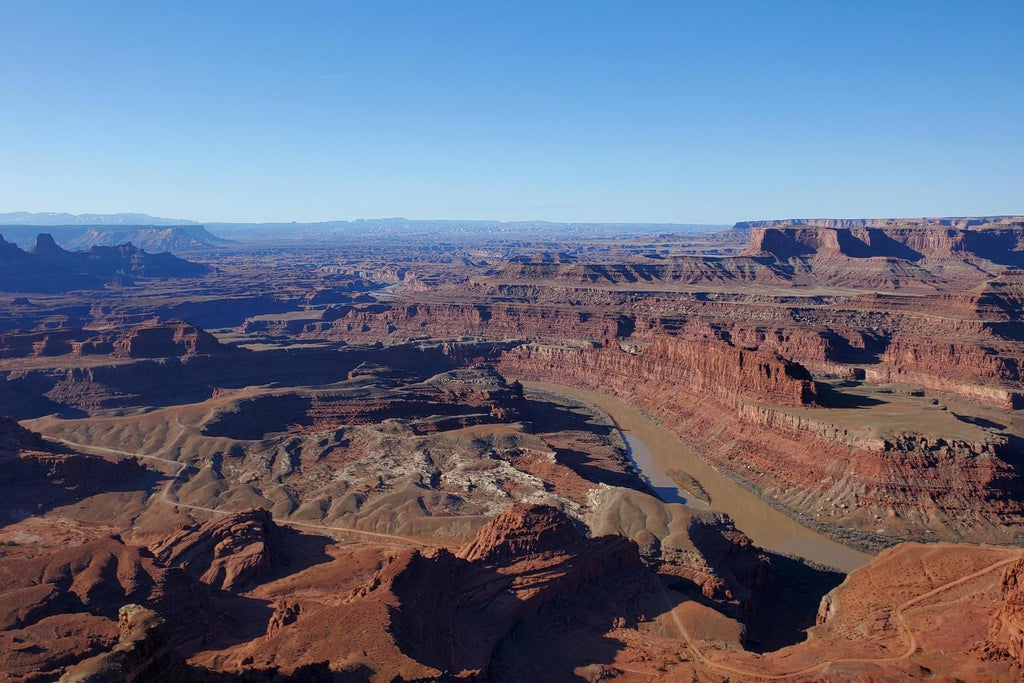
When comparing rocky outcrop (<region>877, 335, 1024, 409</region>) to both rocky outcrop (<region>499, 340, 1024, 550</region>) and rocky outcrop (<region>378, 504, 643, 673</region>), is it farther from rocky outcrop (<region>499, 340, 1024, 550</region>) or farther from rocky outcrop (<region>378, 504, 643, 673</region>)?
rocky outcrop (<region>378, 504, 643, 673</region>)

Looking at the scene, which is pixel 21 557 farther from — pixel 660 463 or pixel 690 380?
pixel 690 380

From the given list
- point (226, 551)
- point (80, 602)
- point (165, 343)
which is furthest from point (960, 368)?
point (165, 343)

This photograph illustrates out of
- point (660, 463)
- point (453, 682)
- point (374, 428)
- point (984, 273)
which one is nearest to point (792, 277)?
point (984, 273)

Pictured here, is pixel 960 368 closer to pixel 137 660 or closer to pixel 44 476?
pixel 44 476

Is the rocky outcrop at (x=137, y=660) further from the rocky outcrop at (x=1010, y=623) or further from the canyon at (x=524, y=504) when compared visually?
the rocky outcrop at (x=1010, y=623)

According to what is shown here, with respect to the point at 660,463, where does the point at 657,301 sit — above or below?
above

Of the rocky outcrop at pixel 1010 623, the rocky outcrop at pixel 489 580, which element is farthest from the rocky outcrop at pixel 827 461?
the rocky outcrop at pixel 489 580
